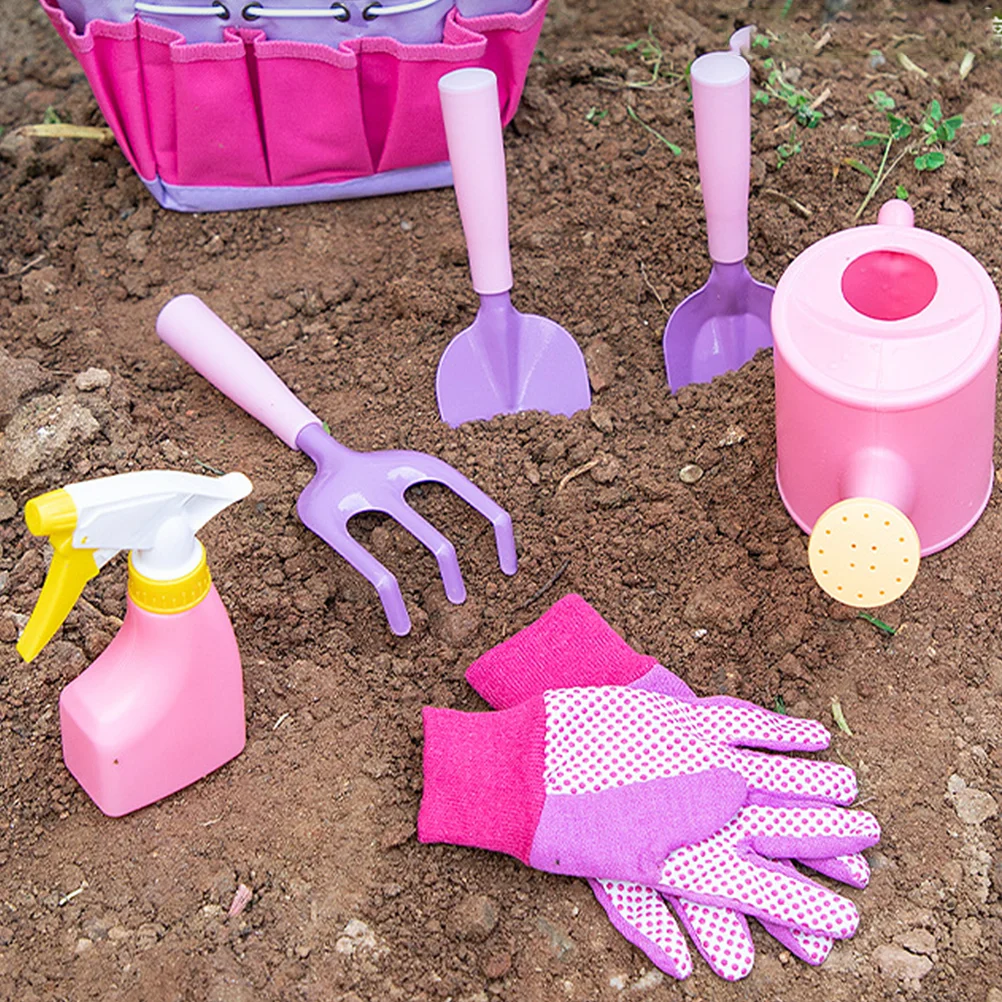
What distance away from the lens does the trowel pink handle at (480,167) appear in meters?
1.53

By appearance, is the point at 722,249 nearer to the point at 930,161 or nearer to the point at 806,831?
the point at 930,161

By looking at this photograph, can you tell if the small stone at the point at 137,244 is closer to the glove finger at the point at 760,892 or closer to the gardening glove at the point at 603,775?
the gardening glove at the point at 603,775

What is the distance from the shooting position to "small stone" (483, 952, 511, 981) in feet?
4.19

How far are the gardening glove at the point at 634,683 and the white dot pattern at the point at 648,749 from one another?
6 cm

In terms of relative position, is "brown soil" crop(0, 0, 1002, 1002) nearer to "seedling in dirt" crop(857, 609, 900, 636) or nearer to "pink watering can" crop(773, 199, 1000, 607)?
"seedling in dirt" crop(857, 609, 900, 636)

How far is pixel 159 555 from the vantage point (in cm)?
125

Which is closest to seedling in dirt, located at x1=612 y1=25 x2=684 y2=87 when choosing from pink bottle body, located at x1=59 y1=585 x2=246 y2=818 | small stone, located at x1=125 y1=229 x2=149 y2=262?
small stone, located at x1=125 y1=229 x2=149 y2=262

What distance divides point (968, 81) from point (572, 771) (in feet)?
4.19

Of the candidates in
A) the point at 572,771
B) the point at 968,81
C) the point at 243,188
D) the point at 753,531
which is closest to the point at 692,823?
the point at 572,771

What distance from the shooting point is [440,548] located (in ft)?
5.04

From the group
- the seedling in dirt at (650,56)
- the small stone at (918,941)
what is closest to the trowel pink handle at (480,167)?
the seedling in dirt at (650,56)

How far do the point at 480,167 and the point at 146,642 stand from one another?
0.66 metres

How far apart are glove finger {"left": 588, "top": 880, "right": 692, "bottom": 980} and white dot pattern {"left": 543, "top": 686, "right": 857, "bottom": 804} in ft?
0.32

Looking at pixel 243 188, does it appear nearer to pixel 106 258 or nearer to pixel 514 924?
pixel 106 258
